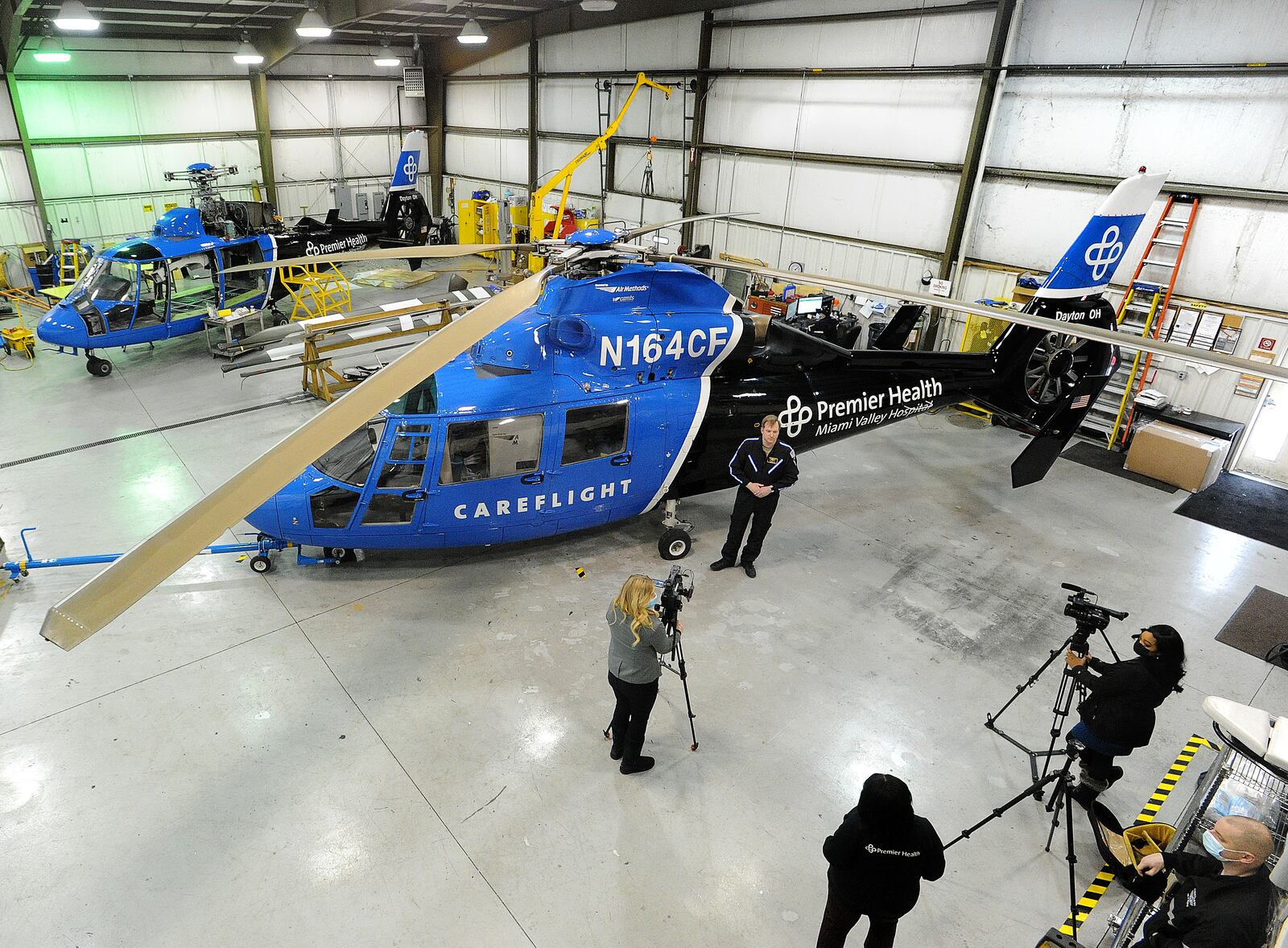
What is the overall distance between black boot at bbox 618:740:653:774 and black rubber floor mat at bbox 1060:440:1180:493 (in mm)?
8365

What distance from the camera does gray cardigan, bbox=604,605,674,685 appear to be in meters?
4.36

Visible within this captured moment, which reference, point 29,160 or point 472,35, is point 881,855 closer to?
point 472,35

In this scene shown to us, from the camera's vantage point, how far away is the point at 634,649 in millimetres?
4402

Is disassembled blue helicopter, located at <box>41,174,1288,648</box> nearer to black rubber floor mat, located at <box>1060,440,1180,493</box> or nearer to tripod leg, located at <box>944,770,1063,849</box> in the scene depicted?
black rubber floor mat, located at <box>1060,440,1180,493</box>

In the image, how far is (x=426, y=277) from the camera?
60.1 feet

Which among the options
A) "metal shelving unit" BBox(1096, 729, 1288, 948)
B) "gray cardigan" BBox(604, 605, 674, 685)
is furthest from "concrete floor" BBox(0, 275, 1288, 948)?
"gray cardigan" BBox(604, 605, 674, 685)

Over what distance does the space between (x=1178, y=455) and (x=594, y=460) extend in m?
7.89

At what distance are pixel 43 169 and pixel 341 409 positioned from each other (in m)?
20.0

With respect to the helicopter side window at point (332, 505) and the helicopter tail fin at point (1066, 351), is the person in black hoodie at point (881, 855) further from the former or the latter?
the helicopter tail fin at point (1066, 351)

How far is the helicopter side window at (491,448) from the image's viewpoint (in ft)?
20.9

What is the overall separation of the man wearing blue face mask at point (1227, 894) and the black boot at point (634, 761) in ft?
9.46

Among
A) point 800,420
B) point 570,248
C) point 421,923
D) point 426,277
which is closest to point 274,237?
point 426,277

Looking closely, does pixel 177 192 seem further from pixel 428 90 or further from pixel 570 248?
pixel 570 248

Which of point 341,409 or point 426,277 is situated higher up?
point 341,409
